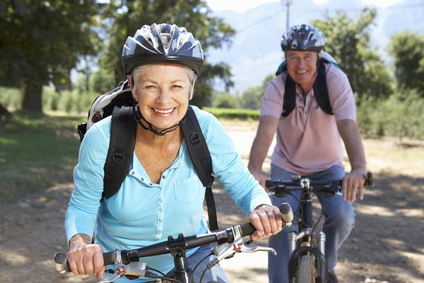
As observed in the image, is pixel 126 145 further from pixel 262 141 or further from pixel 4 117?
pixel 4 117

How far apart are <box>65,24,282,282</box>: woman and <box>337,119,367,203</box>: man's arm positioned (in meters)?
1.07

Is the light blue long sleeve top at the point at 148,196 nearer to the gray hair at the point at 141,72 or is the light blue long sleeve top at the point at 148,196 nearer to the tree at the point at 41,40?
the gray hair at the point at 141,72

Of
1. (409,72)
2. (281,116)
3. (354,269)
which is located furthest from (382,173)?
(409,72)

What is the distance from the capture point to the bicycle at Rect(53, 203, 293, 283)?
167 centimetres

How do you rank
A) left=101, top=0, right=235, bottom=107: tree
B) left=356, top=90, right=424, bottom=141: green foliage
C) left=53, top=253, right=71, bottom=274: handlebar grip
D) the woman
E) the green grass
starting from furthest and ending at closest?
left=101, top=0, right=235, bottom=107: tree < left=356, top=90, right=424, bottom=141: green foliage < the green grass < the woman < left=53, top=253, right=71, bottom=274: handlebar grip

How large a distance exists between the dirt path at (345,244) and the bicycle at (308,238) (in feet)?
4.83

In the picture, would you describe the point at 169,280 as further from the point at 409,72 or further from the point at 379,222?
the point at 409,72

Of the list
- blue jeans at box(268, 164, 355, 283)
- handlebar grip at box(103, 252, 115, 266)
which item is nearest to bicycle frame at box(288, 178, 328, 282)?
blue jeans at box(268, 164, 355, 283)

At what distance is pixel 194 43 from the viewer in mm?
2082

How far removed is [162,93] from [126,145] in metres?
0.31

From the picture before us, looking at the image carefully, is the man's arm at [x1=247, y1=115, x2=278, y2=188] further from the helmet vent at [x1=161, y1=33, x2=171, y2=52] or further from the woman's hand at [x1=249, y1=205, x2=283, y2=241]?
the helmet vent at [x1=161, y1=33, x2=171, y2=52]

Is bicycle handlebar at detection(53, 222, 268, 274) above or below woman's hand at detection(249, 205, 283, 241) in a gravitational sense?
below

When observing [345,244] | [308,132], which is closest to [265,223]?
[308,132]

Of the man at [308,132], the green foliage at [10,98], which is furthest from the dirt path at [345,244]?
the green foliage at [10,98]
